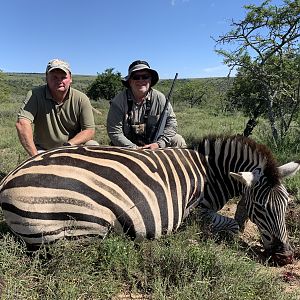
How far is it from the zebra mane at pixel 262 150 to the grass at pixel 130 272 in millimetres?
620

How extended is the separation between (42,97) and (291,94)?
483cm

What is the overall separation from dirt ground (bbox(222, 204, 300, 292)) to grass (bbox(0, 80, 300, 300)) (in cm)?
10

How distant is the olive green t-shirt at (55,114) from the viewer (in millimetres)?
3809

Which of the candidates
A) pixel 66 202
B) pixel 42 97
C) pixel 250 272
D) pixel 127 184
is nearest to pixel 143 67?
pixel 42 97

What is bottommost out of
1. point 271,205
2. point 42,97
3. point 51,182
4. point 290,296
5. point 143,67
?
point 290,296

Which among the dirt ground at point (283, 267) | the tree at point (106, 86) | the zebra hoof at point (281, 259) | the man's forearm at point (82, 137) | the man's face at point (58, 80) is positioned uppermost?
the tree at point (106, 86)

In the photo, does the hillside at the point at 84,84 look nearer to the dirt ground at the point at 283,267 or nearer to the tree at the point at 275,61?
A: the tree at the point at 275,61

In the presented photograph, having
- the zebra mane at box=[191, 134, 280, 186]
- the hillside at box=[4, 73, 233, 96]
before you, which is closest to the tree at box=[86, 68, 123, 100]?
the hillside at box=[4, 73, 233, 96]

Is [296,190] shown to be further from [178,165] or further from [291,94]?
[291,94]

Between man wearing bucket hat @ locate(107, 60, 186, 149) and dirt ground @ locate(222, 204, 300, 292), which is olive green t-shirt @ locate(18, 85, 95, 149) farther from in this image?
dirt ground @ locate(222, 204, 300, 292)

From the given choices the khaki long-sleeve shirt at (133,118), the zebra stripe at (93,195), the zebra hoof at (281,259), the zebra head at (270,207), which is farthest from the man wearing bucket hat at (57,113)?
the zebra hoof at (281,259)

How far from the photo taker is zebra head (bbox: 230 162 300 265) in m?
2.53

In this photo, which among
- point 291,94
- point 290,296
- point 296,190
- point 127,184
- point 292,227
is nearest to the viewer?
point 290,296

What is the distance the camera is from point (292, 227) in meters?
3.18
